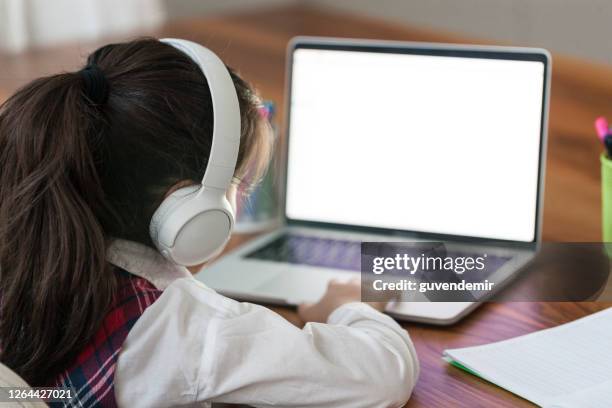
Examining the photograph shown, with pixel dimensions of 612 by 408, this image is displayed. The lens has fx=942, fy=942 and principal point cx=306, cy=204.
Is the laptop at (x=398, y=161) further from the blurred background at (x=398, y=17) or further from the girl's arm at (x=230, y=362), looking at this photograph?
the blurred background at (x=398, y=17)

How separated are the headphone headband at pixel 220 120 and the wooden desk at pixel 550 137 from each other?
0.39 ft

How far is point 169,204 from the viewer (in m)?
0.88

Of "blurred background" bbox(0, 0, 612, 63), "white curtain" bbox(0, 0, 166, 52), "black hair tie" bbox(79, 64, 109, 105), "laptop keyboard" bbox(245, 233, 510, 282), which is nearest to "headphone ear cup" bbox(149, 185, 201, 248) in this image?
"black hair tie" bbox(79, 64, 109, 105)

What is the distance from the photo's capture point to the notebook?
86 cm

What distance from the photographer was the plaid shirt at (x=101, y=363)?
84cm

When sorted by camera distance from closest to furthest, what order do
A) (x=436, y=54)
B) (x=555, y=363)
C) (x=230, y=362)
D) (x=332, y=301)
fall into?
(x=230, y=362), (x=555, y=363), (x=332, y=301), (x=436, y=54)

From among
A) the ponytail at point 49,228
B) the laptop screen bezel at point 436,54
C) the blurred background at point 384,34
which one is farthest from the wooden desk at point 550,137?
the ponytail at point 49,228

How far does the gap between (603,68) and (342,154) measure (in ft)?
3.16

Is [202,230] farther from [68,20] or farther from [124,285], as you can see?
[68,20]

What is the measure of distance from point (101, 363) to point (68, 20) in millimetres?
2148

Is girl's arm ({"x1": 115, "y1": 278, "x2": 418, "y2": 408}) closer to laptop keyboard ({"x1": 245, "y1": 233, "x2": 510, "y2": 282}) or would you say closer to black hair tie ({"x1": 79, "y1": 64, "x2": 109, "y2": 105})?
black hair tie ({"x1": 79, "y1": 64, "x2": 109, "y2": 105})

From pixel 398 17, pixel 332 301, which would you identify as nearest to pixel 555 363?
pixel 332 301

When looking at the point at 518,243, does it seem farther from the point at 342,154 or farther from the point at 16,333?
the point at 16,333

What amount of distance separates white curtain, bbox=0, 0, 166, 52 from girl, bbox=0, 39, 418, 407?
1799 millimetres
